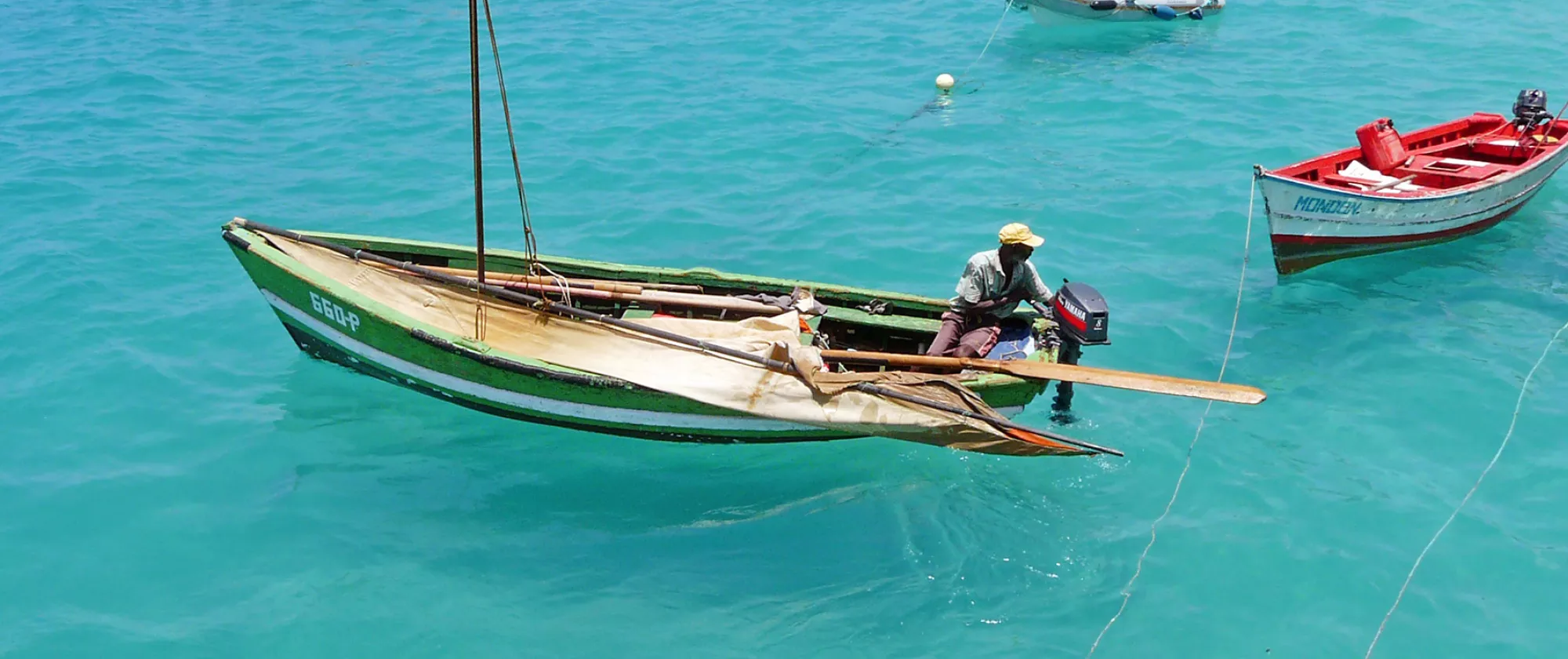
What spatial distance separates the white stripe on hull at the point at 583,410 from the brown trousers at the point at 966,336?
0.72 metres

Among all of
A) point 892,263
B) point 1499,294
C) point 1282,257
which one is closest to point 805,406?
point 892,263

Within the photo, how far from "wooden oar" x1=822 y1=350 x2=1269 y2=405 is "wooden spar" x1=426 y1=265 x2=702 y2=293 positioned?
210 centimetres

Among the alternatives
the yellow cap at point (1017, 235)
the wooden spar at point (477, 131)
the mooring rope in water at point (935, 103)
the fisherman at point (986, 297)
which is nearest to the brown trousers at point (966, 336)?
the fisherman at point (986, 297)

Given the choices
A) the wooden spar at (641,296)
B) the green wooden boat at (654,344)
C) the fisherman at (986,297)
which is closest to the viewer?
the green wooden boat at (654,344)

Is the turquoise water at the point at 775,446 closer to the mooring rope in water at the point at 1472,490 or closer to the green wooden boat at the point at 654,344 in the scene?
the mooring rope in water at the point at 1472,490

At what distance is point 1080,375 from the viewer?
9016 mm

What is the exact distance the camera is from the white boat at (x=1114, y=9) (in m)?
22.2

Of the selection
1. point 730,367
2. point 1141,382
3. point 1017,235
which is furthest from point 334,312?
point 1141,382

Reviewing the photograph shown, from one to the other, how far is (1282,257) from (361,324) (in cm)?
1049

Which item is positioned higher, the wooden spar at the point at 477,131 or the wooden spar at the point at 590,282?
the wooden spar at the point at 477,131

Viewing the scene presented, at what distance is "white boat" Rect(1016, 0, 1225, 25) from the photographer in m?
22.2

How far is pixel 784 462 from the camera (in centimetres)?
1052

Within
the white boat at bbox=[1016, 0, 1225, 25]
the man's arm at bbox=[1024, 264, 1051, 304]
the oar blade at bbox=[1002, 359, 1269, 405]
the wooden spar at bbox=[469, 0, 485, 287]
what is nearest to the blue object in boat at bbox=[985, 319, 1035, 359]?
the man's arm at bbox=[1024, 264, 1051, 304]

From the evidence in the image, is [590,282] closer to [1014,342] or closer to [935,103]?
[1014,342]
